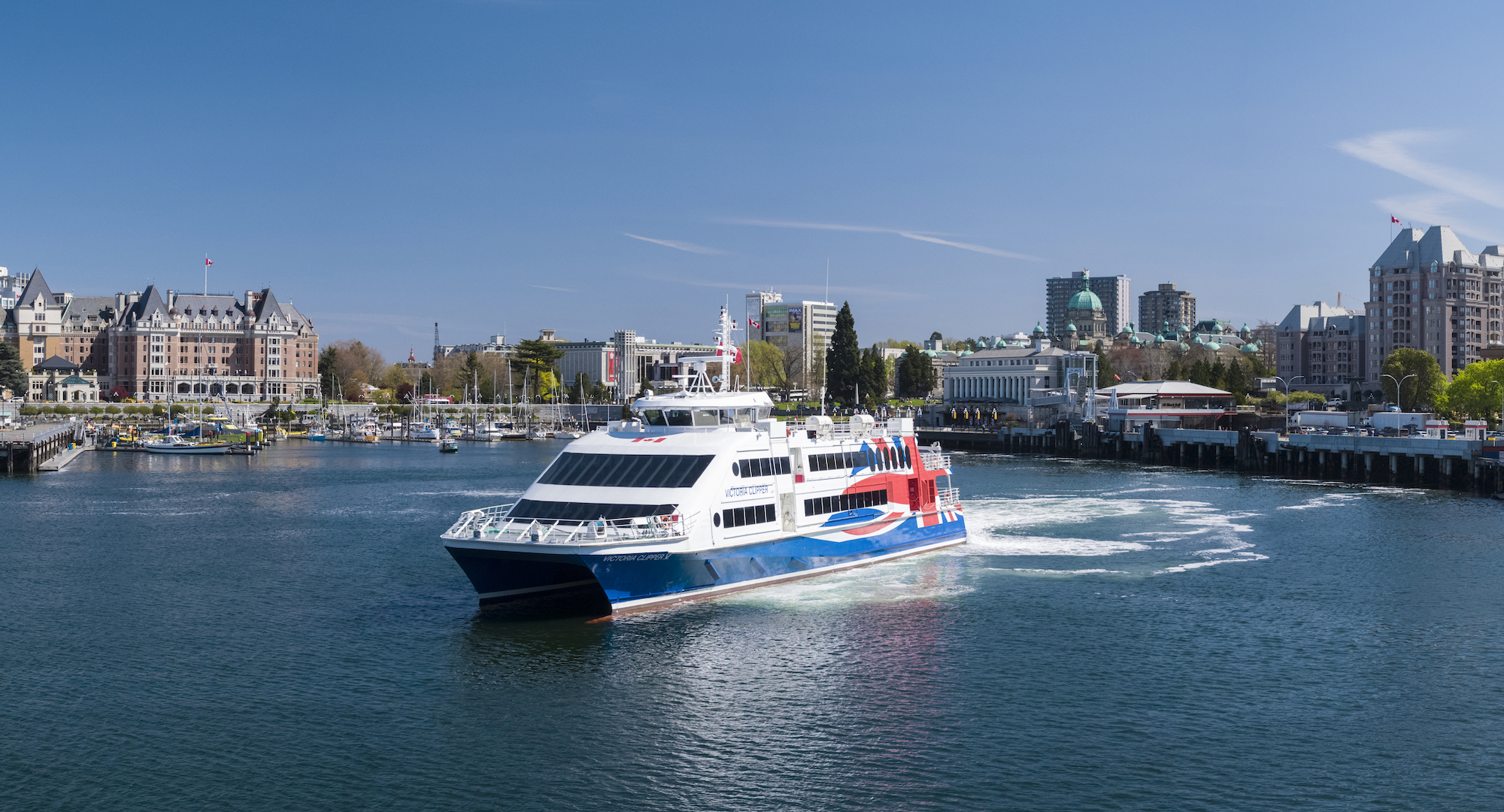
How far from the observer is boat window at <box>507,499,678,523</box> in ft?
130

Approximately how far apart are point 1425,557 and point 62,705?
55.1 meters

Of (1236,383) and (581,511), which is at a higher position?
(1236,383)

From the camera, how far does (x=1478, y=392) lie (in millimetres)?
134500

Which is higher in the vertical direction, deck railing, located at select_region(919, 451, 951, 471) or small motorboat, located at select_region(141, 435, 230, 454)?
deck railing, located at select_region(919, 451, 951, 471)

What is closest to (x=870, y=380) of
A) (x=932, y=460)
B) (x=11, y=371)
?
(x=932, y=460)

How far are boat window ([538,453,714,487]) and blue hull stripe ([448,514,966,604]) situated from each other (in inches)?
112

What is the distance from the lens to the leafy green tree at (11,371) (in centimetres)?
19275

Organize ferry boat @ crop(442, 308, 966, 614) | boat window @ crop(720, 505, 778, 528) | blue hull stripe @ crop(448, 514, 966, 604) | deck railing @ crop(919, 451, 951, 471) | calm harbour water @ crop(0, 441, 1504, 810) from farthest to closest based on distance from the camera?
deck railing @ crop(919, 451, 951, 471), boat window @ crop(720, 505, 778, 528), ferry boat @ crop(442, 308, 966, 614), blue hull stripe @ crop(448, 514, 966, 604), calm harbour water @ crop(0, 441, 1504, 810)

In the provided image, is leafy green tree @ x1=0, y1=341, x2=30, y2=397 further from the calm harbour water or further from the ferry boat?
the ferry boat

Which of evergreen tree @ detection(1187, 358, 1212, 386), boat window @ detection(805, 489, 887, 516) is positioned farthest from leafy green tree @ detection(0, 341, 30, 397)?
evergreen tree @ detection(1187, 358, 1212, 386)

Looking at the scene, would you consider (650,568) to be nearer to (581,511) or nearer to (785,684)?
(581,511)

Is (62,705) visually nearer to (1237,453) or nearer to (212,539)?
(212,539)

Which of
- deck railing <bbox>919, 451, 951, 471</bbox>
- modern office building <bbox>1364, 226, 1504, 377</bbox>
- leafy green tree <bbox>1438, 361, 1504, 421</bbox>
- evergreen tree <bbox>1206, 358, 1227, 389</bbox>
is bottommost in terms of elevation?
deck railing <bbox>919, 451, 951, 471</bbox>

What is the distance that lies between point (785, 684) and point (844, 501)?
16.3m
